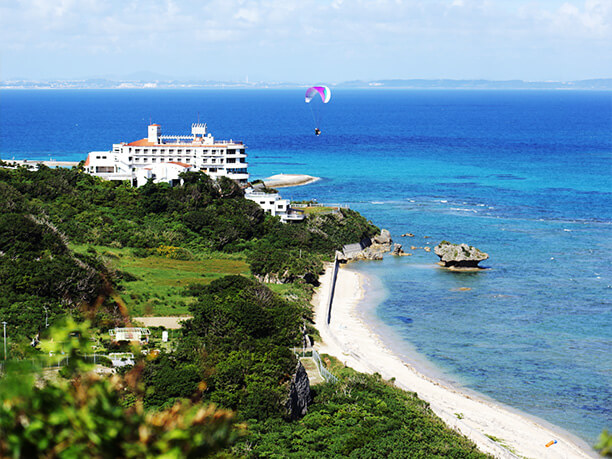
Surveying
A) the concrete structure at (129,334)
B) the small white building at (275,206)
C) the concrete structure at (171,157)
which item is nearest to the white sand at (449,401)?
the concrete structure at (129,334)

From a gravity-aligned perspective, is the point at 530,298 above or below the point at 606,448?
below

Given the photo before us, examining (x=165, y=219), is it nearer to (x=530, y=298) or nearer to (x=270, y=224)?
(x=270, y=224)

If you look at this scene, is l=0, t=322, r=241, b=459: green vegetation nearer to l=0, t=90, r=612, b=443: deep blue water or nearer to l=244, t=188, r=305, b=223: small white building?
l=0, t=90, r=612, b=443: deep blue water

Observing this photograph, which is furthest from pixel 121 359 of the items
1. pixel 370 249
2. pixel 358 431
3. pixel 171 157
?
pixel 171 157

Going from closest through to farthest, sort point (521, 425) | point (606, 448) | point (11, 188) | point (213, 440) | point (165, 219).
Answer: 1. point (606, 448)
2. point (213, 440)
3. point (521, 425)
4. point (11, 188)
5. point (165, 219)

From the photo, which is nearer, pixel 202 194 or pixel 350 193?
pixel 202 194

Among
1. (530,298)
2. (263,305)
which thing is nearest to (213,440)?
(263,305)

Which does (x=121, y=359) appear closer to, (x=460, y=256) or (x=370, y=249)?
(x=460, y=256)
